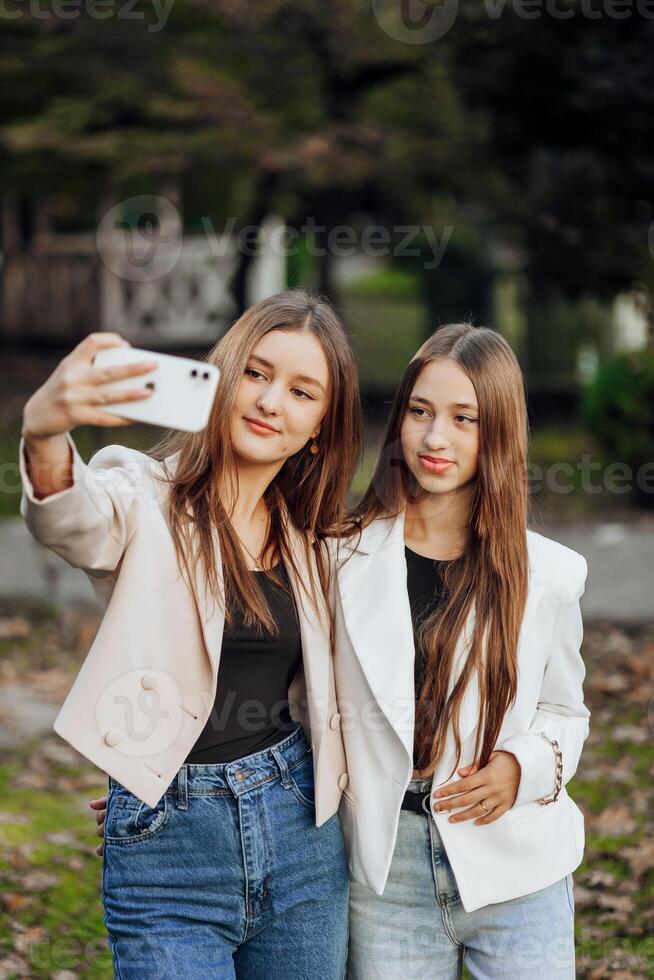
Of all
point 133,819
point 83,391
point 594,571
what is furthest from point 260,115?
point 83,391

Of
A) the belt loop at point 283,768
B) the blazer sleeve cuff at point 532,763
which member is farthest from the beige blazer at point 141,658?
the blazer sleeve cuff at point 532,763

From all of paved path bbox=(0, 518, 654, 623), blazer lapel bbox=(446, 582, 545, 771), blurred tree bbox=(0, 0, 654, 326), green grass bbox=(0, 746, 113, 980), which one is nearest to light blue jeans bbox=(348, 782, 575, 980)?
blazer lapel bbox=(446, 582, 545, 771)

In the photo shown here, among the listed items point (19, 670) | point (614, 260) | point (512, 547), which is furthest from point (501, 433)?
point (614, 260)

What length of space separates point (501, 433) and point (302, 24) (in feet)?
34.7

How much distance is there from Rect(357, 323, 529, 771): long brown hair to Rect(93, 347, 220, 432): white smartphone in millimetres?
763

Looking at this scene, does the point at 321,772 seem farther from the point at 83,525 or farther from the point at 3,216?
the point at 3,216

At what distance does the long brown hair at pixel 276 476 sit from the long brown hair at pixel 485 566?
0.44ft

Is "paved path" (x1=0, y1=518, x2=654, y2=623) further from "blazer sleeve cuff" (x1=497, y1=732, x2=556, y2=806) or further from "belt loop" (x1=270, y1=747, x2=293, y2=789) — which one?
"belt loop" (x1=270, y1=747, x2=293, y2=789)

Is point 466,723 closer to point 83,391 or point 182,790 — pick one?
point 182,790

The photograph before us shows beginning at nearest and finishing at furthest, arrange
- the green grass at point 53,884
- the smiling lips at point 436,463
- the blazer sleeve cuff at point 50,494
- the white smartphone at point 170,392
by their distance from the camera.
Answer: the white smartphone at point 170,392, the blazer sleeve cuff at point 50,494, the smiling lips at point 436,463, the green grass at point 53,884

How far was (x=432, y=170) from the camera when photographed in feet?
39.2

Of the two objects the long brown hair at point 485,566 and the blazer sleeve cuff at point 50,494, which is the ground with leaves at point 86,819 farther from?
the blazer sleeve cuff at point 50,494

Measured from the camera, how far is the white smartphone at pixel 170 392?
169 cm

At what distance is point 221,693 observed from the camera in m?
2.17
